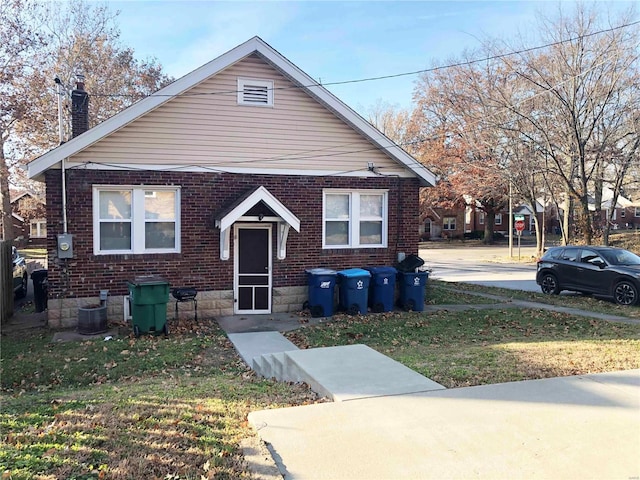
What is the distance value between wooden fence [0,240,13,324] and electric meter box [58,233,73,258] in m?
2.27

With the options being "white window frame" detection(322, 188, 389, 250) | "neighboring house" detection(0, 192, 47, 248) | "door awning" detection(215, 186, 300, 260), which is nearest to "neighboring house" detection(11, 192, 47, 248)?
"neighboring house" detection(0, 192, 47, 248)

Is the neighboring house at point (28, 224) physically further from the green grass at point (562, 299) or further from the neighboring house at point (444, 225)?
the neighboring house at point (444, 225)

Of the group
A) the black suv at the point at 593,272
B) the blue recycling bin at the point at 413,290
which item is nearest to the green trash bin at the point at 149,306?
the blue recycling bin at the point at 413,290

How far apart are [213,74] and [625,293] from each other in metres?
12.0

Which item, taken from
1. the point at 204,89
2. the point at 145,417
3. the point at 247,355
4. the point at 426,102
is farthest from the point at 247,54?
the point at 426,102

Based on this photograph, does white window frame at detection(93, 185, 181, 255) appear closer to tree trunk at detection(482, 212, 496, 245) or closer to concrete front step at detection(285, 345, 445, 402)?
concrete front step at detection(285, 345, 445, 402)

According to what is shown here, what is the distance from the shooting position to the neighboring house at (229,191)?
1067 cm

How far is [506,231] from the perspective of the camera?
6391cm

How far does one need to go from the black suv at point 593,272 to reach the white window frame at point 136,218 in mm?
11507

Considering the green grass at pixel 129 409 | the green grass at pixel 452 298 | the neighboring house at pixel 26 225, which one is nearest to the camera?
the green grass at pixel 129 409

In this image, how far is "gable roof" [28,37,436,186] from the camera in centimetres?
1020

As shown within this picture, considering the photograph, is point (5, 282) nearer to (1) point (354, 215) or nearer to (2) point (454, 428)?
(1) point (354, 215)

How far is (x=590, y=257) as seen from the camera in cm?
1464

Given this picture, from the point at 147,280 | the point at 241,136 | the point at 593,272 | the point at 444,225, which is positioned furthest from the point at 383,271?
the point at 444,225
